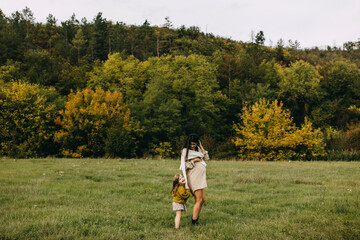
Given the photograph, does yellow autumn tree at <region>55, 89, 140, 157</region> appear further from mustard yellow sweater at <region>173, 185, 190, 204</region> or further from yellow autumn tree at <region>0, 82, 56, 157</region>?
mustard yellow sweater at <region>173, 185, 190, 204</region>

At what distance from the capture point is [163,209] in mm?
9250

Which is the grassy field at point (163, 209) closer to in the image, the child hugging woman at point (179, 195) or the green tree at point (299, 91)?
the child hugging woman at point (179, 195)

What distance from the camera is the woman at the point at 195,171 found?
7.57 meters

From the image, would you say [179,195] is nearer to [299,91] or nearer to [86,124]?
[86,124]

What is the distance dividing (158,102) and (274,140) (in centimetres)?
2124

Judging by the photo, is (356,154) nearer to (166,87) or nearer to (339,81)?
(166,87)

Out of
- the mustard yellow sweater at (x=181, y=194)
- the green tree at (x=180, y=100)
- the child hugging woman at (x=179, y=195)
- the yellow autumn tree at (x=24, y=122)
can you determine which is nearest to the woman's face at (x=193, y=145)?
the child hugging woman at (x=179, y=195)

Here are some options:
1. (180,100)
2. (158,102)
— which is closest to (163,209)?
(158,102)

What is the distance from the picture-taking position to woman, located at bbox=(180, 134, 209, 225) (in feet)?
24.8

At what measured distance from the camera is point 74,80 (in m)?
60.7

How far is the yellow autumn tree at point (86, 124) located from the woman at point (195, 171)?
3602 centimetres

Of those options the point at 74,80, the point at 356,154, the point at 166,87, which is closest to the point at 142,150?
the point at 166,87

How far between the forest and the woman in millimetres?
30927

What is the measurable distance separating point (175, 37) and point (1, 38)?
52701 millimetres
